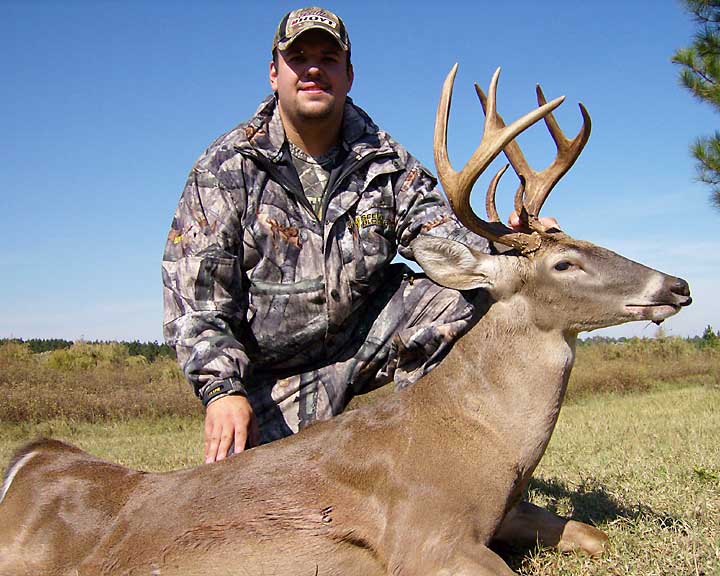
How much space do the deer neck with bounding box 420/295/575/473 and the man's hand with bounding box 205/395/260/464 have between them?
40.3 inches

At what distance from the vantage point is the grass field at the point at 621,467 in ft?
12.2

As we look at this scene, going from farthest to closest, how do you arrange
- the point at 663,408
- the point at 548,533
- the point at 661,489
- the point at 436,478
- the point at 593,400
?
the point at 593,400 < the point at 663,408 < the point at 661,489 < the point at 548,533 < the point at 436,478

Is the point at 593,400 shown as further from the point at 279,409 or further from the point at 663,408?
the point at 279,409

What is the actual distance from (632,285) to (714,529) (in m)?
1.29

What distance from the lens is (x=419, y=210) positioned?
5.48 metres

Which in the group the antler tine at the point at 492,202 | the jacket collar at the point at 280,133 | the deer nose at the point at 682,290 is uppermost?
the jacket collar at the point at 280,133

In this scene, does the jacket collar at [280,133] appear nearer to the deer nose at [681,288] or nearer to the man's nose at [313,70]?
the man's nose at [313,70]

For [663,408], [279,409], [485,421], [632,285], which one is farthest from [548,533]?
[663,408]

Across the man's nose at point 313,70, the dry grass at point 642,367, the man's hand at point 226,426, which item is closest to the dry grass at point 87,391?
the dry grass at point 642,367

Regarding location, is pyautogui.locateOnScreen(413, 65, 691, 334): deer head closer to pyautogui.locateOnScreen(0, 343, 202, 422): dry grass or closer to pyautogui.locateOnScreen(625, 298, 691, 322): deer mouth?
pyautogui.locateOnScreen(625, 298, 691, 322): deer mouth

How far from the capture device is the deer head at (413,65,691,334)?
3.90 meters

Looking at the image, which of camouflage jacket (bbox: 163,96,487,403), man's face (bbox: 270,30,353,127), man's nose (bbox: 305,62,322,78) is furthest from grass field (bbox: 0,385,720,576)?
man's nose (bbox: 305,62,322,78)

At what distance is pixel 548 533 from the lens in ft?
13.2

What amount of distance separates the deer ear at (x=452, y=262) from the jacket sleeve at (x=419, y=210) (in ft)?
4.09
